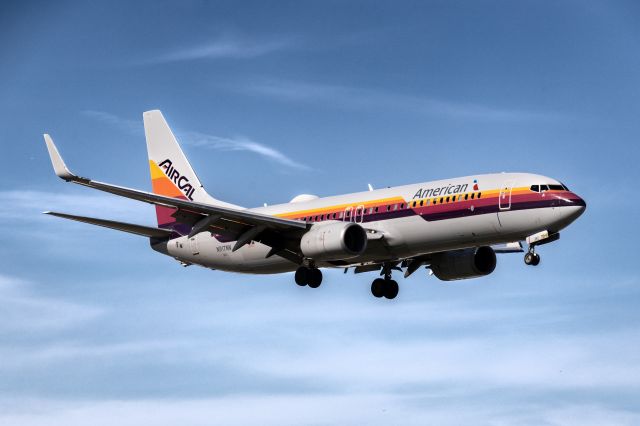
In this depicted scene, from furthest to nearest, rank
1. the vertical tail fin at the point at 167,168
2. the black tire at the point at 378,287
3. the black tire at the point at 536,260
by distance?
the vertical tail fin at the point at 167,168 < the black tire at the point at 378,287 < the black tire at the point at 536,260

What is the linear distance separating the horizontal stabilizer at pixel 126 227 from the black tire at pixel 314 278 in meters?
9.66

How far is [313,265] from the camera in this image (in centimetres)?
5953

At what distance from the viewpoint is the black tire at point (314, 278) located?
5966 centimetres

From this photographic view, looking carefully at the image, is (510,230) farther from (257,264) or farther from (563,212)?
(257,264)

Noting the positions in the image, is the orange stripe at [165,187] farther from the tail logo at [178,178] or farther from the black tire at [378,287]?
the black tire at [378,287]

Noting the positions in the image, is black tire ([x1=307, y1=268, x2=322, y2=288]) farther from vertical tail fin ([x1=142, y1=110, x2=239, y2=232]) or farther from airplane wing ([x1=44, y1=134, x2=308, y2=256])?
vertical tail fin ([x1=142, y1=110, x2=239, y2=232])

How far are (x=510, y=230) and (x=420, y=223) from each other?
4.17 m

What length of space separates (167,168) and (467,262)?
19.6 metres

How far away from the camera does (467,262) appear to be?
202 feet

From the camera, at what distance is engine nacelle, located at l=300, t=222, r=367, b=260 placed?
55.7 metres

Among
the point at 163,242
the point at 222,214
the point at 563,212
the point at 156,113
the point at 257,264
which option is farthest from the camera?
the point at 156,113

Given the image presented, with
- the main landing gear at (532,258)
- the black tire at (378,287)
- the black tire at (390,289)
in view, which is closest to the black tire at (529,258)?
the main landing gear at (532,258)

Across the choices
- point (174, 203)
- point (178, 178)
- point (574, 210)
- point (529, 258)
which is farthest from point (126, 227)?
point (574, 210)

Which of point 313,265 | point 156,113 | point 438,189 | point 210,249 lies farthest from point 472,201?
point 156,113
